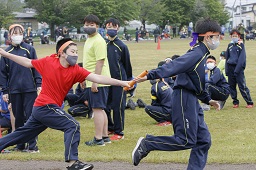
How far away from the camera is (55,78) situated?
293 inches

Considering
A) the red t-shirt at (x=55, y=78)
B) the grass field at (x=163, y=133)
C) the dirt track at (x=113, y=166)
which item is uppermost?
the red t-shirt at (x=55, y=78)

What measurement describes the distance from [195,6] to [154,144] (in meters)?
83.6

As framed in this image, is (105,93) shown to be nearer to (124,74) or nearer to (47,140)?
(124,74)

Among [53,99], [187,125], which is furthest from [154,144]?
[53,99]

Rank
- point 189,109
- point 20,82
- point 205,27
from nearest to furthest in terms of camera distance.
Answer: point 189,109
point 205,27
point 20,82

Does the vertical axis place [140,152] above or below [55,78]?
below

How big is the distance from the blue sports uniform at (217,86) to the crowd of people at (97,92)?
1.77m

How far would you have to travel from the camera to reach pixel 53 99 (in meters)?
7.51

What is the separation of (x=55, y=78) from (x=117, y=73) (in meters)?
2.89

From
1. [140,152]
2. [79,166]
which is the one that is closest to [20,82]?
[79,166]

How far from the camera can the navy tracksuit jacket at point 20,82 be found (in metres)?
9.01

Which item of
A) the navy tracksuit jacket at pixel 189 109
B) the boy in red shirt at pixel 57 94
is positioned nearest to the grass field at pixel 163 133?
the boy in red shirt at pixel 57 94

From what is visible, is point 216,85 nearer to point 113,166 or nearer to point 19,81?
point 19,81

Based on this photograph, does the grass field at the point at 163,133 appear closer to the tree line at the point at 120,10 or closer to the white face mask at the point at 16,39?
the white face mask at the point at 16,39
